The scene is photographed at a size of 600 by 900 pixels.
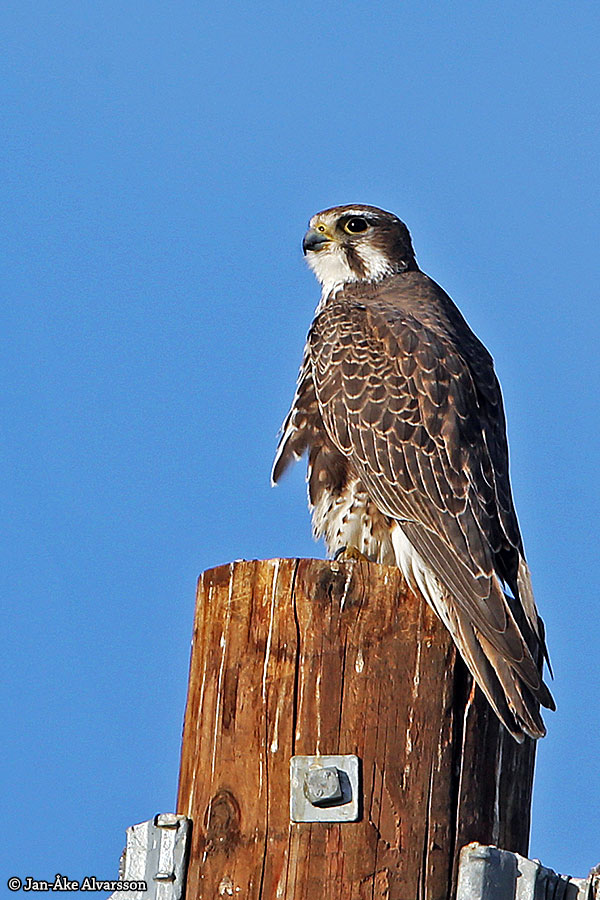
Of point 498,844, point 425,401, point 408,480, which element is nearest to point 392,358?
point 425,401

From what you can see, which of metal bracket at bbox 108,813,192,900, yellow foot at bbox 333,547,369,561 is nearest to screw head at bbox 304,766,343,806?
metal bracket at bbox 108,813,192,900

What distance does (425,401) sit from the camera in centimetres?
583

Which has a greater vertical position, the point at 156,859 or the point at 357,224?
the point at 357,224

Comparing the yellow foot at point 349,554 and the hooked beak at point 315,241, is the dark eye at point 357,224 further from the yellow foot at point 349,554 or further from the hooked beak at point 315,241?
the yellow foot at point 349,554

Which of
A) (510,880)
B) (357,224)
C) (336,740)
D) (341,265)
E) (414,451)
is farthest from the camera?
(357,224)

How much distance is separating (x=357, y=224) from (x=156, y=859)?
4.47 metres

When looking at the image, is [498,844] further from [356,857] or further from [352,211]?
[352,211]

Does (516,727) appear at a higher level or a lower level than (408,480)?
lower

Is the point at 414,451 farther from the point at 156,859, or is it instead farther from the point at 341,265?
the point at 156,859

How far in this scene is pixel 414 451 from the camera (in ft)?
18.7

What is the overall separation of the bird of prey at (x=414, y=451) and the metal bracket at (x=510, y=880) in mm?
1061

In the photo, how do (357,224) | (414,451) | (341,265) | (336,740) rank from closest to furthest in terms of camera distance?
1. (336,740)
2. (414,451)
3. (341,265)
4. (357,224)

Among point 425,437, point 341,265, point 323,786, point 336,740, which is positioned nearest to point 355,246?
point 341,265

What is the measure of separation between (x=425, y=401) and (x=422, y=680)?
2.24 meters
